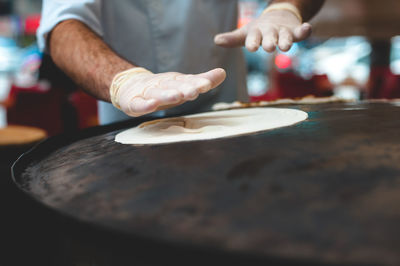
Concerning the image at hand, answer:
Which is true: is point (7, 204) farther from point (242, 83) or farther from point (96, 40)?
point (242, 83)

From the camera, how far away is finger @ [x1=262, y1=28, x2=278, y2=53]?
1.17 metres

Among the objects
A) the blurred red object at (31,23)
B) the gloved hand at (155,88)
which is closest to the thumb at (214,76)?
the gloved hand at (155,88)

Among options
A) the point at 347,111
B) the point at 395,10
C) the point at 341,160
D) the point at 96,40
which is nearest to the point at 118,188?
the point at 341,160

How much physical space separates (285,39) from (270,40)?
50 mm

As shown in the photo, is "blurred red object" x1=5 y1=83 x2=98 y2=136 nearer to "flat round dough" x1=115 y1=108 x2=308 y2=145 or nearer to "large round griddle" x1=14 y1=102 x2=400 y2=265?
"flat round dough" x1=115 y1=108 x2=308 y2=145

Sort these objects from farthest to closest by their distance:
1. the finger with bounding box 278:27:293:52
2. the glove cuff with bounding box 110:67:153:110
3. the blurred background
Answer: the blurred background
the finger with bounding box 278:27:293:52
the glove cuff with bounding box 110:67:153:110

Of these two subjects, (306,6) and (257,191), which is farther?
(306,6)

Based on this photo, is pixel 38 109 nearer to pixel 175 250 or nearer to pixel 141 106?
pixel 141 106

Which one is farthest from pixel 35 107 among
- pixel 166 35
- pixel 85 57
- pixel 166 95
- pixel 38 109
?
pixel 166 95

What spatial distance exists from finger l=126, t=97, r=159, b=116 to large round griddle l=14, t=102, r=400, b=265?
129mm

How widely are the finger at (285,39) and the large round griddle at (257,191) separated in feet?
1.59

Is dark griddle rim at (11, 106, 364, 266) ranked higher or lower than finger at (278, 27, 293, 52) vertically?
lower

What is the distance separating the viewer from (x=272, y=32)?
1242 millimetres

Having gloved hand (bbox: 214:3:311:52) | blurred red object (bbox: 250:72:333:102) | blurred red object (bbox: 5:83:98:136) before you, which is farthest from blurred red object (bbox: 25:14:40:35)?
gloved hand (bbox: 214:3:311:52)
